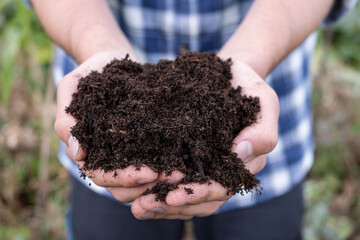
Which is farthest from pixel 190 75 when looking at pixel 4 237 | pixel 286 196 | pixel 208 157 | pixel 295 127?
pixel 4 237

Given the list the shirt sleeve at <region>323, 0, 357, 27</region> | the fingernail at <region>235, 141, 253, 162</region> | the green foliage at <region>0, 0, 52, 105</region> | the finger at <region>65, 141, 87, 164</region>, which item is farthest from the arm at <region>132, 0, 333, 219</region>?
the green foliage at <region>0, 0, 52, 105</region>

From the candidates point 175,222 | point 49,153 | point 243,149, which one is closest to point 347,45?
point 175,222

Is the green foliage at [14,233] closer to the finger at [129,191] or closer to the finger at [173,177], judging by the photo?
the finger at [129,191]

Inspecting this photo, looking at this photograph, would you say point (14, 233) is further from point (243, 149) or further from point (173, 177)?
point (243, 149)

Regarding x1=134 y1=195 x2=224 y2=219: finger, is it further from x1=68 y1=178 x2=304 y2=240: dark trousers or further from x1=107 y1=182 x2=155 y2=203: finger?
x1=68 y1=178 x2=304 y2=240: dark trousers

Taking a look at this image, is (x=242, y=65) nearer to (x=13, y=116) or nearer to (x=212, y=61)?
(x=212, y=61)

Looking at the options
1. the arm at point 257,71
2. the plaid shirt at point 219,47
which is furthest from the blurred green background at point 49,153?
the arm at point 257,71
